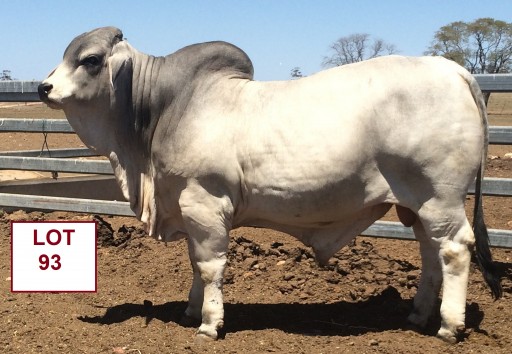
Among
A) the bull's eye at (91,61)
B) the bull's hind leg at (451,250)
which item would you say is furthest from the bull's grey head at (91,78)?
the bull's hind leg at (451,250)

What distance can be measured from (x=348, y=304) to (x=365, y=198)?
3.95ft

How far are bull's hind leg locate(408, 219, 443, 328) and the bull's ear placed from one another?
6.45 ft

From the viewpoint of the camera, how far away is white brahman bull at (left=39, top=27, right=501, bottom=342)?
13.6 feet

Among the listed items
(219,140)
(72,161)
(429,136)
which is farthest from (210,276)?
(72,161)

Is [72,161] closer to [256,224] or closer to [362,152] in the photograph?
[256,224]

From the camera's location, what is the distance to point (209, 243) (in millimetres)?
4383

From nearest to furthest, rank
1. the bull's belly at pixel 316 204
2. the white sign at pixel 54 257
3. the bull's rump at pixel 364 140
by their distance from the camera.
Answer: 1. the bull's rump at pixel 364 140
2. the bull's belly at pixel 316 204
3. the white sign at pixel 54 257

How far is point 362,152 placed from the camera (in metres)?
4.14

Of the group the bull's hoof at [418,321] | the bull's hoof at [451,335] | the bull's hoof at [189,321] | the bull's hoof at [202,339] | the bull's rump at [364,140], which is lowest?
the bull's hoof at [189,321]

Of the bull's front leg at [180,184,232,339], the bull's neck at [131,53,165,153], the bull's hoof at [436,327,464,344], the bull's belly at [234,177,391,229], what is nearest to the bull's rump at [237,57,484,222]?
the bull's belly at [234,177,391,229]

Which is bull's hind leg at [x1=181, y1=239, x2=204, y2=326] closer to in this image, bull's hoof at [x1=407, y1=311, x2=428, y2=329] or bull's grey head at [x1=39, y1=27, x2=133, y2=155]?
bull's grey head at [x1=39, y1=27, x2=133, y2=155]

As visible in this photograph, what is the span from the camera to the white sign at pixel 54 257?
541cm

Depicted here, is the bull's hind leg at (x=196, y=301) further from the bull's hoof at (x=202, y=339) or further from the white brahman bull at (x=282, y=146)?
the bull's hoof at (x=202, y=339)

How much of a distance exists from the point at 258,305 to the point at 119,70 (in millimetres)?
1868
